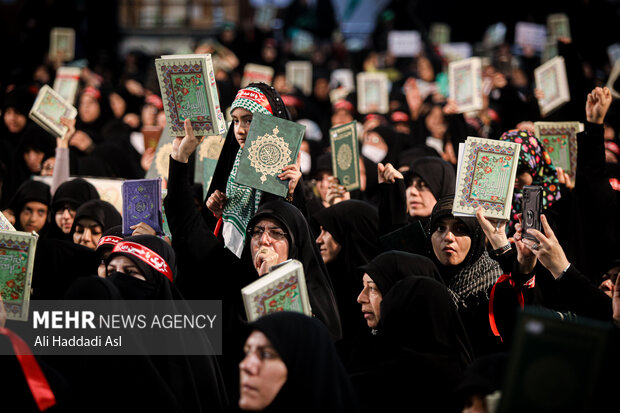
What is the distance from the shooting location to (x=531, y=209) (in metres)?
3.77

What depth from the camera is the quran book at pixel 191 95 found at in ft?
14.3

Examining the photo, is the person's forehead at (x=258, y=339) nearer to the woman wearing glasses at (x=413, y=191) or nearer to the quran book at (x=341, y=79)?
the woman wearing glasses at (x=413, y=191)

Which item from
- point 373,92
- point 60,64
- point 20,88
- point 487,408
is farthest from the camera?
point 60,64

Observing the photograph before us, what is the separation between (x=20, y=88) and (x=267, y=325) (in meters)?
7.04

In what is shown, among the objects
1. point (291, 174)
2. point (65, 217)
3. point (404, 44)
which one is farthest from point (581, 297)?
point (404, 44)

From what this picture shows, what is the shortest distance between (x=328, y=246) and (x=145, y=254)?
166 cm

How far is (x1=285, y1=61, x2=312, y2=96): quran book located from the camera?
11680 millimetres

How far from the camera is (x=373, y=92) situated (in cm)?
977

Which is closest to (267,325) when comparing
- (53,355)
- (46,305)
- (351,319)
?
(53,355)

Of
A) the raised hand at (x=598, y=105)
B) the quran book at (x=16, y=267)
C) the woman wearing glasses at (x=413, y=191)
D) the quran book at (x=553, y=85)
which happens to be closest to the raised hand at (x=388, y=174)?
the woman wearing glasses at (x=413, y=191)

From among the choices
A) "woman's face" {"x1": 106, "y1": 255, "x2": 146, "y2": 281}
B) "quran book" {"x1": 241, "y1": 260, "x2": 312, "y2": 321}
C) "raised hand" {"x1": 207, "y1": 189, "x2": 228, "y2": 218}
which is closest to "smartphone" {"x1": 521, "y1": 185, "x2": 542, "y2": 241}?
"quran book" {"x1": 241, "y1": 260, "x2": 312, "y2": 321}

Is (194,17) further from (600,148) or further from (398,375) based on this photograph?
(398,375)

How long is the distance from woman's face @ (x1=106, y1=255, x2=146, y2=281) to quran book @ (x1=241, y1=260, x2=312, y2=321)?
1.96 ft

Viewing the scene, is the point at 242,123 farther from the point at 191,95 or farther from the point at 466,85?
the point at 466,85
